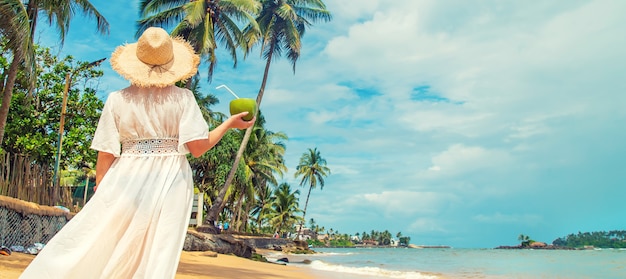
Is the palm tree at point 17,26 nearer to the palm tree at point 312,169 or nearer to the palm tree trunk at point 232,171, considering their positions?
the palm tree trunk at point 232,171

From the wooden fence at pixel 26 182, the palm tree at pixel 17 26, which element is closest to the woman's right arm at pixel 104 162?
the wooden fence at pixel 26 182

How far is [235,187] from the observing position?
119 ft

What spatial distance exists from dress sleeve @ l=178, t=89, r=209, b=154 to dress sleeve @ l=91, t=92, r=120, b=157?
32cm

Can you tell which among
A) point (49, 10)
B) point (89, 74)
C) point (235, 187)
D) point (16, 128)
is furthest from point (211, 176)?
point (49, 10)

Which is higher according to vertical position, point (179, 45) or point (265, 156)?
point (265, 156)

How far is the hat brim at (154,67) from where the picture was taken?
2.59 meters

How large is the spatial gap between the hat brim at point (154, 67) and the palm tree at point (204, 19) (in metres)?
16.0

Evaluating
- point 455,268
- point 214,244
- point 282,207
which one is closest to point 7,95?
point 214,244

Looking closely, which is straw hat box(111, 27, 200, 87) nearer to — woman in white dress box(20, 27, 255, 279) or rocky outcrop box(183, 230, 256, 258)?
woman in white dress box(20, 27, 255, 279)

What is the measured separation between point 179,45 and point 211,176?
29351 millimetres

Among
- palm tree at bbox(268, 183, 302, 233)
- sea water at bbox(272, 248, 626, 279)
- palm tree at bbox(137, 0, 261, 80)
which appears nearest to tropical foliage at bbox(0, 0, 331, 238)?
palm tree at bbox(137, 0, 261, 80)

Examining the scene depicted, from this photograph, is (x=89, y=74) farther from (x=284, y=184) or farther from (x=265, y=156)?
(x=284, y=184)

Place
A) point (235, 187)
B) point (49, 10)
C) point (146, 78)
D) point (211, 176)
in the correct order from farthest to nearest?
1. point (235, 187)
2. point (211, 176)
3. point (49, 10)
4. point (146, 78)

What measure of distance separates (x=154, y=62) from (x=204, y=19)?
17.2 metres
